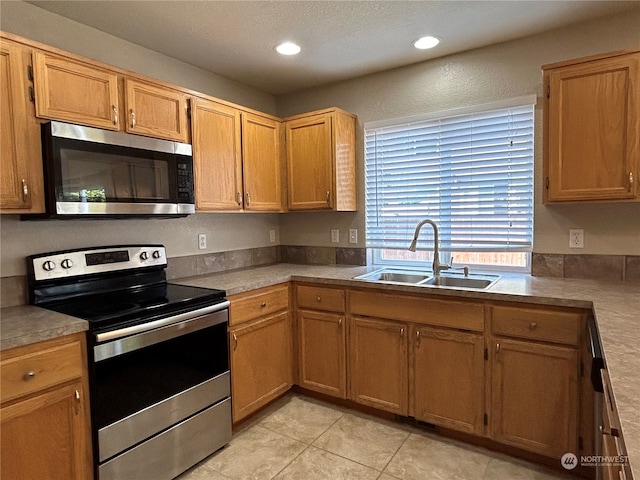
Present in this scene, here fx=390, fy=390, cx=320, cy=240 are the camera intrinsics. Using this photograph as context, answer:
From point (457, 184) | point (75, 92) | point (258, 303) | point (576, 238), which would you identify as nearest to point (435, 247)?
point (457, 184)

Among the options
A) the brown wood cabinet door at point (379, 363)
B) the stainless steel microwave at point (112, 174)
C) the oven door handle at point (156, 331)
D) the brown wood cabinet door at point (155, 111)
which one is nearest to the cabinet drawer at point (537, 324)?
the brown wood cabinet door at point (379, 363)

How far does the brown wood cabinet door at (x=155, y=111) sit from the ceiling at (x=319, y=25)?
0.37m

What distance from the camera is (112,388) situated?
66.0 inches

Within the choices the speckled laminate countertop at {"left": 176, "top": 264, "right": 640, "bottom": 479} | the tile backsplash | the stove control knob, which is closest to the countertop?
the speckled laminate countertop at {"left": 176, "top": 264, "right": 640, "bottom": 479}

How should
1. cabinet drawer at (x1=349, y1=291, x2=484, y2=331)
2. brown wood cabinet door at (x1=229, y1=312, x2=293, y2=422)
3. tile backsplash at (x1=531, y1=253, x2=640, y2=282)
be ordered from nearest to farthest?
cabinet drawer at (x1=349, y1=291, x2=484, y2=331) → tile backsplash at (x1=531, y1=253, x2=640, y2=282) → brown wood cabinet door at (x1=229, y1=312, x2=293, y2=422)

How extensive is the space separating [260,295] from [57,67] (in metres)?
1.57

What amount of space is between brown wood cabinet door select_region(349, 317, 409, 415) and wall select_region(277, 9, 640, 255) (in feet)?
2.91

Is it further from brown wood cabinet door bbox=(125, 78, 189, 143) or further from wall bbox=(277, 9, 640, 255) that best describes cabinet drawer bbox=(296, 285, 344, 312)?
brown wood cabinet door bbox=(125, 78, 189, 143)

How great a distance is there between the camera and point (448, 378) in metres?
2.22

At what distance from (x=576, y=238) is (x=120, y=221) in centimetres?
276

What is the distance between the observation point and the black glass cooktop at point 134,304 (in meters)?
1.68

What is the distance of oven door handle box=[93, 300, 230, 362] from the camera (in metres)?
1.64

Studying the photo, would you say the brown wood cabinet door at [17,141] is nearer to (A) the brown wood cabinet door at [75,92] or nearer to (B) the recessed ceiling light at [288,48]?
(A) the brown wood cabinet door at [75,92]

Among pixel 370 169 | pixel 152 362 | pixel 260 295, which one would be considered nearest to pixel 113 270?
pixel 152 362
